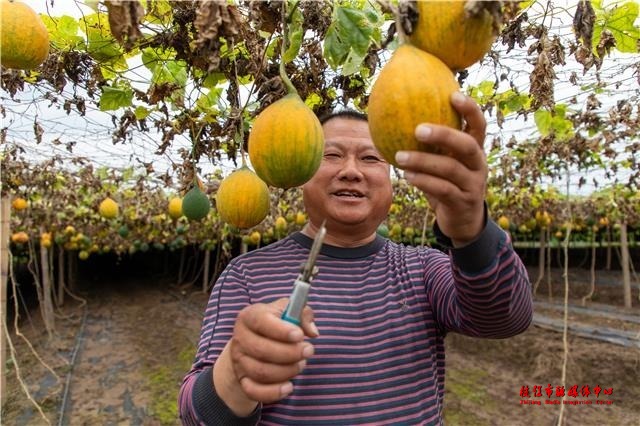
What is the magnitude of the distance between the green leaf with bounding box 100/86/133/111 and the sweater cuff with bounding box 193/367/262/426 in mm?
1574

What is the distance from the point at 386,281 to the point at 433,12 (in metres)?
1.23

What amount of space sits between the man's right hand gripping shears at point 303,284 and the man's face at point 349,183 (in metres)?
0.96

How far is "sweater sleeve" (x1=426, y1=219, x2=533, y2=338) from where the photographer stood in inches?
41.1

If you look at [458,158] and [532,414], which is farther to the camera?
[532,414]

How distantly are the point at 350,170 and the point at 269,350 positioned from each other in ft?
3.18

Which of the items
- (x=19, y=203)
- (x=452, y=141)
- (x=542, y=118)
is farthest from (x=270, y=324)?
(x=19, y=203)

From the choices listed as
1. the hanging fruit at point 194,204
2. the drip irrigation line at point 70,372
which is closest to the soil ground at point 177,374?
the drip irrigation line at point 70,372

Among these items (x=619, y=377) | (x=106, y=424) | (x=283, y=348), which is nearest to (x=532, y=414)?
(x=619, y=377)

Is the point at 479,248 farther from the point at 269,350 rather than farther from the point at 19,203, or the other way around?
the point at 19,203

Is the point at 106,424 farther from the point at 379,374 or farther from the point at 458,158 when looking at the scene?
the point at 458,158

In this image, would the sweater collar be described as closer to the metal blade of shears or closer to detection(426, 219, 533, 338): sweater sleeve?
detection(426, 219, 533, 338): sweater sleeve

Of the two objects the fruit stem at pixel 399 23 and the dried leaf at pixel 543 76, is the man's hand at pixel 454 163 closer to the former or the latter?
the fruit stem at pixel 399 23

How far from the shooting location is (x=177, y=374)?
8.66 metres

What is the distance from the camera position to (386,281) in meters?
1.86
